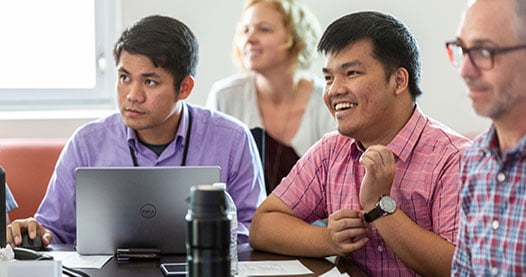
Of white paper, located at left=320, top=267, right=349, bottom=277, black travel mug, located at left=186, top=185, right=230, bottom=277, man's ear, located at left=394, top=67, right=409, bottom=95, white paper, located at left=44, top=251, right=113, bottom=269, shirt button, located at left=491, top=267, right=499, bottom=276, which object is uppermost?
man's ear, located at left=394, top=67, right=409, bottom=95

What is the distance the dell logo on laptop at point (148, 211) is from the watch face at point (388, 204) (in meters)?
0.56

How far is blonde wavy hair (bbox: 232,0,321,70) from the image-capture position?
4090mm

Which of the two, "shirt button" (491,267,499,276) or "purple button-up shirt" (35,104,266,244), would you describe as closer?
"shirt button" (491,267,499,276)

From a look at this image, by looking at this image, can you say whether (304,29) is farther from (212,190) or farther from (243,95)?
(212,190)

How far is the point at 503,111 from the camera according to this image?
169cm

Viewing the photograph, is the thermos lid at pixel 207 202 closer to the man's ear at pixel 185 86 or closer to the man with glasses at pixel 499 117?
the man with glasses at pixel 499 117

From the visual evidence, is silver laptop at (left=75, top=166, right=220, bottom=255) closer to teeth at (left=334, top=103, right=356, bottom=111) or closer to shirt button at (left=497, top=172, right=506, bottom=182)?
teeth at (left=334, top=103, right=356, bottom=111)

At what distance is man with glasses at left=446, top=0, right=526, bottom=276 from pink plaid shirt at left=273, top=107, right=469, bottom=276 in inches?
16.5

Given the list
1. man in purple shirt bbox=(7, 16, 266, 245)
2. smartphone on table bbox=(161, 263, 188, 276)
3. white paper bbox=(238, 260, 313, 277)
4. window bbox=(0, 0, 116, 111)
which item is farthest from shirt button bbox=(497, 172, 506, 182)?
window bbox=(0, 0, 116, 111)

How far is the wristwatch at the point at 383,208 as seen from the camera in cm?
214

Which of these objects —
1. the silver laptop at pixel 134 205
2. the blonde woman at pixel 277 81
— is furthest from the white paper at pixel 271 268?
the blonde woman at pixel 277 81

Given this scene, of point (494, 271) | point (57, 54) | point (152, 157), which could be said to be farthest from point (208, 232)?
point (57, 54)

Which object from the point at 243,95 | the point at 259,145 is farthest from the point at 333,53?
the point at 243,95

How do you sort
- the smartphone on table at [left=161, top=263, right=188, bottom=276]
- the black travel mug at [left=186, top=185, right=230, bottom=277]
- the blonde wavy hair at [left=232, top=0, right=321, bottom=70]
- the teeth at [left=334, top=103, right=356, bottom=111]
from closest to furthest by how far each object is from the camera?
the black travel mug at [left=186, top=185, right=230, bottom=277] → the smartphone on table at [left=161, top=263, right=188, bottom=276] → the teeth at [left=334, top=103, right=356, bottom=111] → the blonde wavy hair at [left=232, top=0, right=321, bottom=70]
